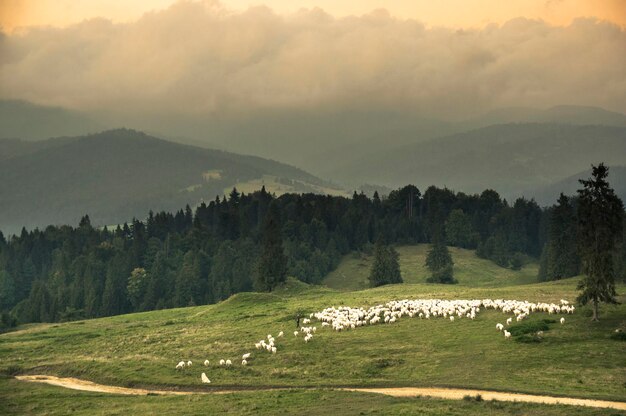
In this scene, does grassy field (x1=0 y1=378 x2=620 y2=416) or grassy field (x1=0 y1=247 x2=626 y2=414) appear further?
grassy field (x1=0 y1=247 x2=626 y2=414)

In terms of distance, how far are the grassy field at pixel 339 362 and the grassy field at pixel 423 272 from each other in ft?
240

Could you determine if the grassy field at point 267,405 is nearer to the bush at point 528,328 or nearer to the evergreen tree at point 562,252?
the bush at point 528,328

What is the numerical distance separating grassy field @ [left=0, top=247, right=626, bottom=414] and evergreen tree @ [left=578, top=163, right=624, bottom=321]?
2.74 meters

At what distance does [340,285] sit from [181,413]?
12951 cm

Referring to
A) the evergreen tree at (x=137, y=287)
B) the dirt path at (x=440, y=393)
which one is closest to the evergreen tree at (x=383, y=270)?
the evergreen tree at (x=137, y=287)

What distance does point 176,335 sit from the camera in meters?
83.9

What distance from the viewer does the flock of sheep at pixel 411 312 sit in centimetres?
7188

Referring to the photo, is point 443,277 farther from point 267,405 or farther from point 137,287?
point 267,405

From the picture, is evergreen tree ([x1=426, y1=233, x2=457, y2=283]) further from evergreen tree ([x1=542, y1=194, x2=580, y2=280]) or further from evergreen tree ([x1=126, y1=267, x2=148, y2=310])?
evergreen tree ([x1=126, y1=267, x2=148, y2=310])

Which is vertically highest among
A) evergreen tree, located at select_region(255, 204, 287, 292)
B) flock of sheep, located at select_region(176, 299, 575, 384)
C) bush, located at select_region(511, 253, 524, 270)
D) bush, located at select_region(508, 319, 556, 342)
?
evergreen tree, located at select_region(255, 204, 287, 292)

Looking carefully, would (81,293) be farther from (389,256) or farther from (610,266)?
(610,266)

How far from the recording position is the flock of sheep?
71.9m

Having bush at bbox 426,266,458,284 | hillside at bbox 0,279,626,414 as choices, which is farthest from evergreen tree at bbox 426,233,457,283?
hillside at bbox 0,279,626,414

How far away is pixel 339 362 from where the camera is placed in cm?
5981
